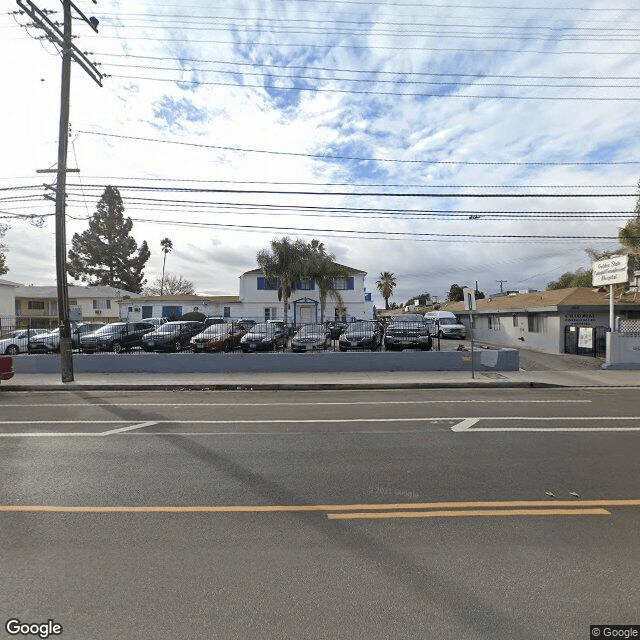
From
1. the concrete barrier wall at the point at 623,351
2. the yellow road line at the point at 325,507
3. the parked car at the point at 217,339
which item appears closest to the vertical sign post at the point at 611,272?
the concrete barrier wall at the point at 623,351

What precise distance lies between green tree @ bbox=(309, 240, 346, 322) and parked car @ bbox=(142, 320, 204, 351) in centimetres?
1486

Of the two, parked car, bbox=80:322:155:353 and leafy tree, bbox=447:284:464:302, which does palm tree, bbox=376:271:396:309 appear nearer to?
leafy tree, bbox=447:284:464:302

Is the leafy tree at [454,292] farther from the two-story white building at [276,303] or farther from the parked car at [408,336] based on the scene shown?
the parked car at [408,336]

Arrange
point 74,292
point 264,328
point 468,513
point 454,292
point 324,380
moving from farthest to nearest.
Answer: point 454,292
point 74,292
point 264,328
point 324,380
point 468,513

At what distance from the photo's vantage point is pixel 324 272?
35.5 meters

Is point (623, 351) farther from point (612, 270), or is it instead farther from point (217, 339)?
point (217, 339)

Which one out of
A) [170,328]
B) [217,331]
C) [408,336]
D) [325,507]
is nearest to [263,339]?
[217,331]

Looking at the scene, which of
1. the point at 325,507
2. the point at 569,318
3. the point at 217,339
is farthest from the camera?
the point at 569,318

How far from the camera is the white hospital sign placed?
17.0 m

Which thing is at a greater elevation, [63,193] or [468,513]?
[63,193]

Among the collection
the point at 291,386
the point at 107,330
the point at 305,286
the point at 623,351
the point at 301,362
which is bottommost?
the point at 291,386

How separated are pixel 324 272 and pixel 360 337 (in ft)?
60.5

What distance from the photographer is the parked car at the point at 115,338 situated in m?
19.2

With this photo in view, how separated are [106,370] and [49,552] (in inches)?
555
